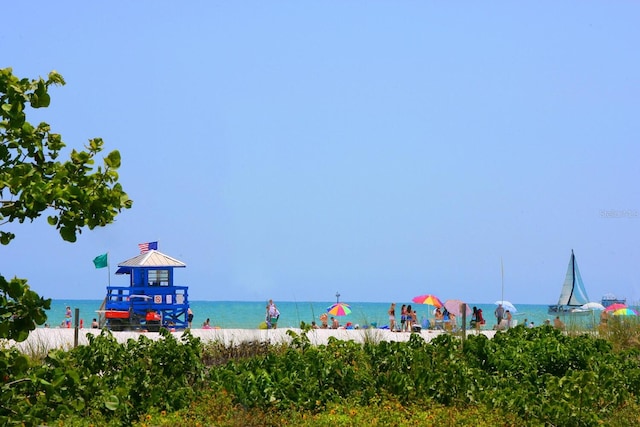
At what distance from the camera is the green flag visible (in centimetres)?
3494

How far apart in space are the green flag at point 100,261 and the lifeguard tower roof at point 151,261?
3131mm

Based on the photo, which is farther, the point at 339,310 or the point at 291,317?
the point at 291,317

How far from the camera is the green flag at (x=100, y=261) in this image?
115 feet

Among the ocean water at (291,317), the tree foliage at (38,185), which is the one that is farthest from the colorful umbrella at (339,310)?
the tree foliage at (38,185)

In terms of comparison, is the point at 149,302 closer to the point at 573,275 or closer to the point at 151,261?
the point at 151,261

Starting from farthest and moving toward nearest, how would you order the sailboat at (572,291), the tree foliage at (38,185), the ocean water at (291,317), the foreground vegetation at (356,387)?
the sailboat at (572,291)
the ocean water at (291,317)
the foreground vegetation at (356,387)
the tree foliage at (38,185)

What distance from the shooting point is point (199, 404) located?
33.8 feet

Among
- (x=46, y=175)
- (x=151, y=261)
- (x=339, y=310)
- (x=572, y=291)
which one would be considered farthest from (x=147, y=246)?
(x=572, y=291)

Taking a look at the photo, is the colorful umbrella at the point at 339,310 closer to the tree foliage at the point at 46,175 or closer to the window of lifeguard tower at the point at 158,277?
the window of lifeguard tower at the point at 158,277

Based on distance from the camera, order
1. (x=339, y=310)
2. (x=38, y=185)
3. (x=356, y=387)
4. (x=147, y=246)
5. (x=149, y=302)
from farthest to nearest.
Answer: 1. (x=339, y=310)
2. (x=147, y=246)
3. (x=149, y=302)
4. (x=356, y=387)
5. (x=38, y=185)

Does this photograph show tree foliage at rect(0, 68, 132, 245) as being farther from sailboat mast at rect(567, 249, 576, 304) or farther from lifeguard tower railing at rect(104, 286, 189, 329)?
sailboat mast at rect(567, 249, 576, 304)

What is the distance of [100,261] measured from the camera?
35094mm

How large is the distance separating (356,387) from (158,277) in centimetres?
A: 2175

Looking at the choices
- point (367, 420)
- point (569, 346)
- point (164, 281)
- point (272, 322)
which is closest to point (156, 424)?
point (367, 420)
